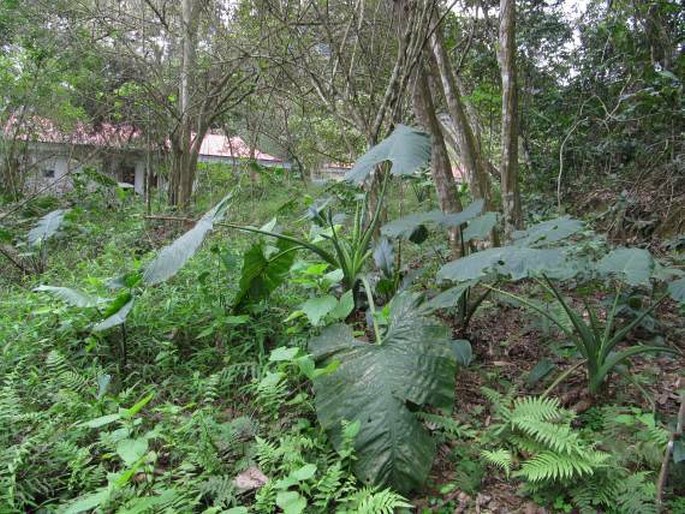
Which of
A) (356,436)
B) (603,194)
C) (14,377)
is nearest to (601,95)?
(603,194)

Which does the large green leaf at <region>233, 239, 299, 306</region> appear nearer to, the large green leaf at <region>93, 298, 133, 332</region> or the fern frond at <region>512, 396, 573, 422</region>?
the large green leaf at <region>93, 298, 133, 332</region>

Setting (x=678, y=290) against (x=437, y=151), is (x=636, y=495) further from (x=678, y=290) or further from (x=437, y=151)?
(x=437, y=151)

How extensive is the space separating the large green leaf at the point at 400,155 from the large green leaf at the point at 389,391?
2.08 ft

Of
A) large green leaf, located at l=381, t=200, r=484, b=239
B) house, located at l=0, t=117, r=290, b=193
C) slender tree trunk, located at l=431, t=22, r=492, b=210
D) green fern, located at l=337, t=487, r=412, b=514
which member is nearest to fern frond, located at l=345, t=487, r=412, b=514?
green fern, located at l=337, t=487, r=412, b=514

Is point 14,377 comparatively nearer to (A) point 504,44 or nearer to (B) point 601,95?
(A) point 504,44

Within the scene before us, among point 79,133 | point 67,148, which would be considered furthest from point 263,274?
point 67,148

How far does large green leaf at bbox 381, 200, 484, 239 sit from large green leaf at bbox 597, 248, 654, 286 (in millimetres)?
653

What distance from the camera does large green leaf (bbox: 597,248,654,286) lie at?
1706 millimetres

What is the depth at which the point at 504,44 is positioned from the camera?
12.5 feet

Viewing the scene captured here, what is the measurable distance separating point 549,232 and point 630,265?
35 cm

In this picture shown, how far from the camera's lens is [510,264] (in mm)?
1658

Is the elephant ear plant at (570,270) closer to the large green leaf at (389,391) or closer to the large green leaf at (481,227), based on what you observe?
the large green leaf at (481,227)

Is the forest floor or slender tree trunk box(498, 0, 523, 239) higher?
slender tree trunk box(498, 0, 523, 239)

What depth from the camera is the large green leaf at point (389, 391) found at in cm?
147
